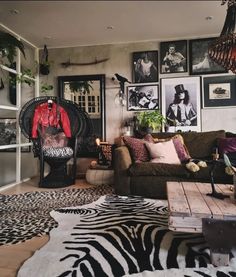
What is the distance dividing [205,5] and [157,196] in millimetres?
2358

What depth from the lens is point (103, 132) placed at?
14.8ft

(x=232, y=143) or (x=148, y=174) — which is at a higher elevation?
(x=232, y=143)

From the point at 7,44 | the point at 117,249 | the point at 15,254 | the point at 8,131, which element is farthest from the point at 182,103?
the point at 15,254

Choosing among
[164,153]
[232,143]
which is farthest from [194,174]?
[232,143]

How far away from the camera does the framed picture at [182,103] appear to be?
420 centimetres

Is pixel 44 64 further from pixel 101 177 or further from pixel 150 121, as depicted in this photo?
pixel 101 177

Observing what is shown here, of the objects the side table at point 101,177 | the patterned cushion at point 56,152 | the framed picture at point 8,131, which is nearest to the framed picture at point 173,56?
the side table at point 101,177

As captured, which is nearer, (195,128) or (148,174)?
(148,174)

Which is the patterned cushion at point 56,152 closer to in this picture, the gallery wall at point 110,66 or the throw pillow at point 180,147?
the gallery wall at point 110,66

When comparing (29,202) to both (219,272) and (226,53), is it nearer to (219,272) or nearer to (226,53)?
(219,272)

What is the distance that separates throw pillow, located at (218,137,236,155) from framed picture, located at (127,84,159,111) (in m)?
1.41

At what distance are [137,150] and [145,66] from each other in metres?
1.82

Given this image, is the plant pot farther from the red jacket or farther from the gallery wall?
the red jacket

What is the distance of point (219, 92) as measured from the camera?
4129mm
